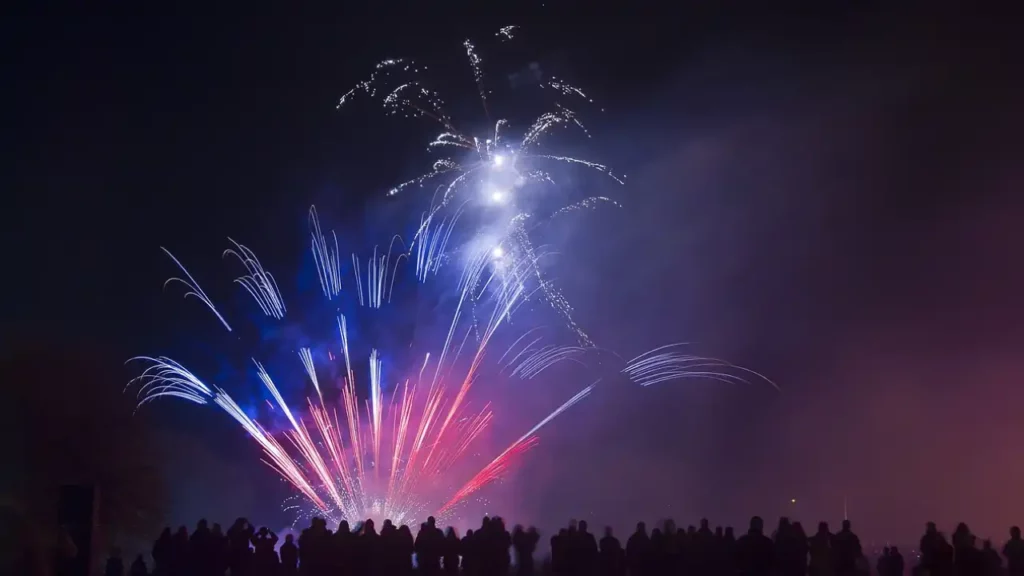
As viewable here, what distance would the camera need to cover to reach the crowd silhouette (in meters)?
13.6

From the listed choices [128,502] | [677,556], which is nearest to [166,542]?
[677,556]

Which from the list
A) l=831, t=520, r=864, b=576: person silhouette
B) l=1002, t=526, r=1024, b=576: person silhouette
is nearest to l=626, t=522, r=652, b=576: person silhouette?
l=831, t=520, r=864, b=576: person silhouette

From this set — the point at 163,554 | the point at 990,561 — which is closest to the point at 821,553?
the point at 990,561

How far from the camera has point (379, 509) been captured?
92.7 ft

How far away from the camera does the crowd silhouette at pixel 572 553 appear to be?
13562mm

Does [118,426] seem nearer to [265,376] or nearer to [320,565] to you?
[265,376]

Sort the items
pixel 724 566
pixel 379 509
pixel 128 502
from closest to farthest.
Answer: pixel 724 566
pixel 379 509
pixel 128 502

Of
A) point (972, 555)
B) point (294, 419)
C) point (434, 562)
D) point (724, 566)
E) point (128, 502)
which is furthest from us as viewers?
point (128, 502)

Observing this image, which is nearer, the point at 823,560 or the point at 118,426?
the point at 823,560

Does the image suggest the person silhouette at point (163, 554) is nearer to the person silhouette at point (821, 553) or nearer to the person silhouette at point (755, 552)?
the person silhouette at point (755, 552)

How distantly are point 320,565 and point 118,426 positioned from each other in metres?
19.8

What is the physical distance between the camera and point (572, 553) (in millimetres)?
14484

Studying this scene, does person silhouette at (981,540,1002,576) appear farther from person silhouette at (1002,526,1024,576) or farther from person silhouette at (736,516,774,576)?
person silhouette at (736,516,774,576)

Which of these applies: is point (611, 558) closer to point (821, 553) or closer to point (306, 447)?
point (821, 553)
